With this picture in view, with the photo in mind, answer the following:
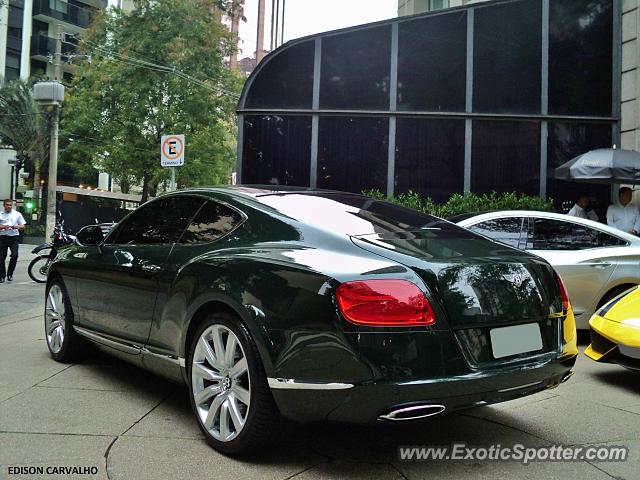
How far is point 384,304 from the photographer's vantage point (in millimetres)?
2652

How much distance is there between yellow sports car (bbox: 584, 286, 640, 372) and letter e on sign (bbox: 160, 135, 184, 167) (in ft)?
25.1

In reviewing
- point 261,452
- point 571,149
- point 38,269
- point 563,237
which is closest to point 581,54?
point 571,149

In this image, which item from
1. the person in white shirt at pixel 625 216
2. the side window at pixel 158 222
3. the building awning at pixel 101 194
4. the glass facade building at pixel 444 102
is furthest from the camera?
the building awning at pixel 101 194

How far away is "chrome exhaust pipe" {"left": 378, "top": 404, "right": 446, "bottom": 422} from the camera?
259 cm

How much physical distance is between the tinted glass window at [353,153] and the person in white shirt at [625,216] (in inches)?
186

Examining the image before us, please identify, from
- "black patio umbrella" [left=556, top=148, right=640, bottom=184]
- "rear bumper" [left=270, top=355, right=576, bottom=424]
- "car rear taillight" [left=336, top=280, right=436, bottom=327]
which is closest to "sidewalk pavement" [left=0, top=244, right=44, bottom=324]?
"rear bumper" [left=270, top=355, right=576, bottom=424]

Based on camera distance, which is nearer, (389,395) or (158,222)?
(389,395)

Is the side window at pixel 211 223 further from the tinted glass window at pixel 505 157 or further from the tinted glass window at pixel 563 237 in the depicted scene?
the tinted glass window at pixel 505 157

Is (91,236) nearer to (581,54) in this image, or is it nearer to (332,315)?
(332,315)

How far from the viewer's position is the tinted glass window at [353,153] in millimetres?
12852

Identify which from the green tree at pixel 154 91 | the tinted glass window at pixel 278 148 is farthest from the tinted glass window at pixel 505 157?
the green tree at pixel 154 91

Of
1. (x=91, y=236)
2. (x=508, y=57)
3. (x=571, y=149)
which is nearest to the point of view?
(x=91, y=236)

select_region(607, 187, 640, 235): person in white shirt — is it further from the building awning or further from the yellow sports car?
the building awning

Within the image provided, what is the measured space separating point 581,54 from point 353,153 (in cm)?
506
